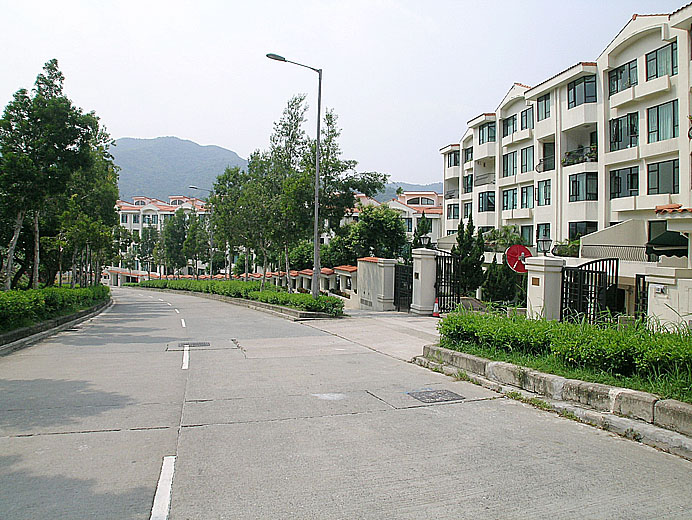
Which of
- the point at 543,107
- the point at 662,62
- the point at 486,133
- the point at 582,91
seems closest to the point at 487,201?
the point at 486,133

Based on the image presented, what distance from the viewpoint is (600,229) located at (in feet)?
100

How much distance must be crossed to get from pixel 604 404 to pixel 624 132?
26578mm

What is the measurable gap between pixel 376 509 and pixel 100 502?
2.15m

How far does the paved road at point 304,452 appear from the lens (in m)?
4.41

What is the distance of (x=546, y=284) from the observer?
13.0 meters

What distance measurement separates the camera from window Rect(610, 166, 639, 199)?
28828 millimetres

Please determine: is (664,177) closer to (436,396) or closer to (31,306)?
(436,396)

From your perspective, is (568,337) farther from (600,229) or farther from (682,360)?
(600,229)

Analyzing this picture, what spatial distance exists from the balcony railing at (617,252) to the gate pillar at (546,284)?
14.1 metres

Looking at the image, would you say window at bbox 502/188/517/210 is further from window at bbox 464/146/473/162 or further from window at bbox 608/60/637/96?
window at bbox 608/60/637/96

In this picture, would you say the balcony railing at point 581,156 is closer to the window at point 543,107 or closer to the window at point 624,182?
the window at point 624,182

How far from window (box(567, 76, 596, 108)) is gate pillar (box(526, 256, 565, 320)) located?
22.3m

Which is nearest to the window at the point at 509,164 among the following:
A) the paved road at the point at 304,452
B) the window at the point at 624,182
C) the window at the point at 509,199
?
the window at the point at 509,199

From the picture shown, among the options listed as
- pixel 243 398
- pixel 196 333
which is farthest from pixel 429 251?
Answer: pixel 243 398
